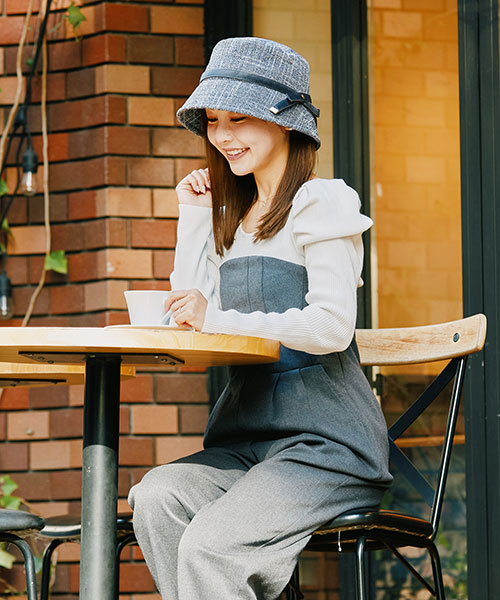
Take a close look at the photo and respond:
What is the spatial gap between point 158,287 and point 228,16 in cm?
99

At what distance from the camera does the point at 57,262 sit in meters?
3.64

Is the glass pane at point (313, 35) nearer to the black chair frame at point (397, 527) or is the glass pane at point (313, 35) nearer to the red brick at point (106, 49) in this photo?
the red brick at point (106, 49)

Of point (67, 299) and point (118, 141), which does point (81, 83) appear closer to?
point (118, 141)

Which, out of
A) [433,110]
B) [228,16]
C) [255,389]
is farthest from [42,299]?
[255,389]

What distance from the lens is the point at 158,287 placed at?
3.57 meters

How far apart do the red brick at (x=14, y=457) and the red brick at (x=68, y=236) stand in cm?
70

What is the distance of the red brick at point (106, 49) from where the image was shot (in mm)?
3625

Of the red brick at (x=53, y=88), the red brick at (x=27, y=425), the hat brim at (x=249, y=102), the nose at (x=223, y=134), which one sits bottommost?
the red brick at (x=27, y=425)

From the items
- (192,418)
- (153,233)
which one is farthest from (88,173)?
(192,418)

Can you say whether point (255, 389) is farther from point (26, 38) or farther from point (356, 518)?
point (26, 38)

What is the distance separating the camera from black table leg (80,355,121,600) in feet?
6.11

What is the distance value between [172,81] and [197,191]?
136 cm

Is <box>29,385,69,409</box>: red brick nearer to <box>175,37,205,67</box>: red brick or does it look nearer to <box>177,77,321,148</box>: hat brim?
<box>175,37,205,67</box>: red brick

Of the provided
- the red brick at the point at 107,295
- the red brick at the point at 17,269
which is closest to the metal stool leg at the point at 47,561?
the red brick at the point at 107,295
